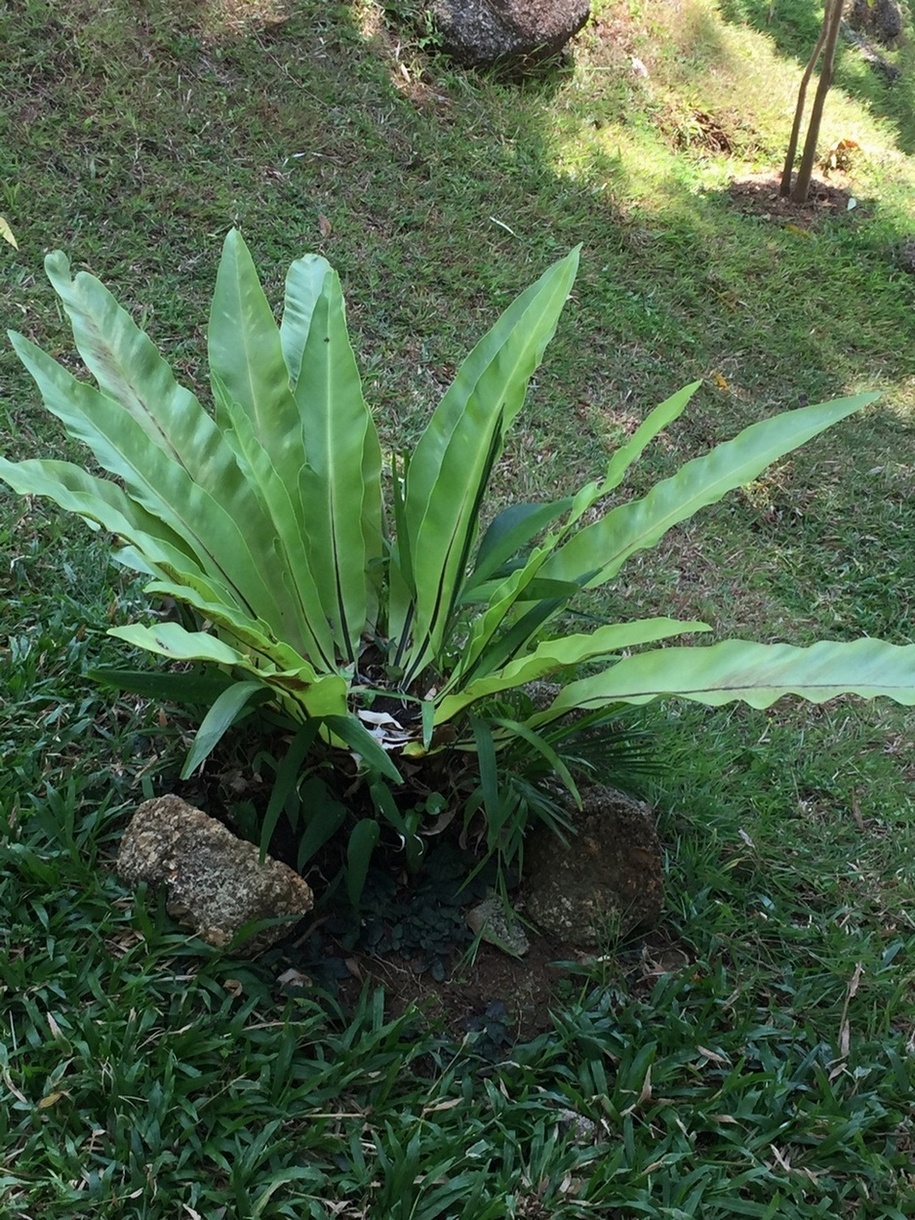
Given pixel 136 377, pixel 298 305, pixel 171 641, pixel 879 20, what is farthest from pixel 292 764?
pixel 879 20

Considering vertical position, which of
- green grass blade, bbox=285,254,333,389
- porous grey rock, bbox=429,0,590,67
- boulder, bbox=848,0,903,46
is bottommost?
green grass blade, bbox=285,254,333,389

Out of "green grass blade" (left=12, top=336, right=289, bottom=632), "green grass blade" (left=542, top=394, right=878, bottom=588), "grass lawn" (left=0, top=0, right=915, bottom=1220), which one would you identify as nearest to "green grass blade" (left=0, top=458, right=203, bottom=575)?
"green grass blade" (left=12, top=336, right=289, bottom=632)

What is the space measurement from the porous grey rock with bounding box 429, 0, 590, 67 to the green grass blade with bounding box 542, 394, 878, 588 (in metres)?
3.53

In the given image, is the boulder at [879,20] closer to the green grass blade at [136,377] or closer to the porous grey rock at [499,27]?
the porous grey rock at [499,27]

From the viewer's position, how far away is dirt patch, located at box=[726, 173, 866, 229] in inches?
186

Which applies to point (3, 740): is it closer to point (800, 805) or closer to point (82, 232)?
point (800, 805)

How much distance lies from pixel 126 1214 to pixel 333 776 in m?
0.67

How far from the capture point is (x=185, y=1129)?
135 cm

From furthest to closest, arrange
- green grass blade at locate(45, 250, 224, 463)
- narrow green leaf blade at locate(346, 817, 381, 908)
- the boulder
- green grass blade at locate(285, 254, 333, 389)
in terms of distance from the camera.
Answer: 1. the boulder
2. green grass blade at locate(285, 254, 333, 389)
3. green grass blade at locate(45, 250, 224, 463)
4. narrow green leaf blade at locate(346, 817, 381, 908)

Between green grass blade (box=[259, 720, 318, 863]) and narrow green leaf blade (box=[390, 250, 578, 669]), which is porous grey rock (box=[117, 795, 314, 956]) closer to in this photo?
green grass blade (box=[259, 720, 318, 863])

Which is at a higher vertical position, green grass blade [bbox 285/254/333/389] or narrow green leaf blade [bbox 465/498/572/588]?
green grass blade [bbox 285/254/333/389]

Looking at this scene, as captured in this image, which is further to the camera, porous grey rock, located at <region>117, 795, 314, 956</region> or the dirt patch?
the dirt patch

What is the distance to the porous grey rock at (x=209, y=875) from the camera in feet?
4.95

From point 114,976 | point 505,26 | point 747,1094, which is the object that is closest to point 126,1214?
point 114,976
